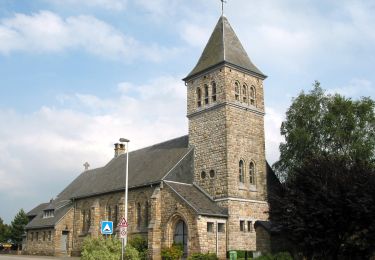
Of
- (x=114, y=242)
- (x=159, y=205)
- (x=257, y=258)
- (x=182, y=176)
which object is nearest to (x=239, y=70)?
(x=182, y=176)

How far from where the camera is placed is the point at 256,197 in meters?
38.7

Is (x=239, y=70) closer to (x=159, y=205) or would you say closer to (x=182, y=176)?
(x=182, y=176)

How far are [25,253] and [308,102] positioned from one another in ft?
124

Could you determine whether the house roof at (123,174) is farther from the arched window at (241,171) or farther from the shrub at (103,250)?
the shrub at (103,250)

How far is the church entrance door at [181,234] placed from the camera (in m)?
A: 35.6

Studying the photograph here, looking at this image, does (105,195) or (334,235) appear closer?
(334,235)

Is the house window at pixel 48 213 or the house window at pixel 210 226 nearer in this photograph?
the house window at pixel 210 226

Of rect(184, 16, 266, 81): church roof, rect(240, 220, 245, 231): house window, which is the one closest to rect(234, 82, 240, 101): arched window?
rect(184, 16, 266, 81): church roof

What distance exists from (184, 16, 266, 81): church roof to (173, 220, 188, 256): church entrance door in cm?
1357

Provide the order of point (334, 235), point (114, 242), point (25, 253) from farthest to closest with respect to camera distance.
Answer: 1. point (25, 253)
2. point (114, 242)
3. point (334, 235)

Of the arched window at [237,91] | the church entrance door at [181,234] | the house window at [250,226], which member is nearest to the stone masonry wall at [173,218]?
the church entrance door at [181,234]

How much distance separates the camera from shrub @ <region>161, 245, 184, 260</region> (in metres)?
34.5

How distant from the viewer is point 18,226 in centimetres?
7856

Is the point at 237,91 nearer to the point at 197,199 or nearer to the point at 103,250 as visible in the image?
the point at 197,199
